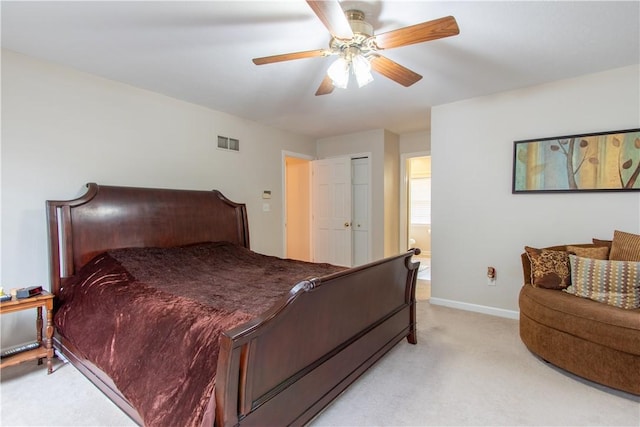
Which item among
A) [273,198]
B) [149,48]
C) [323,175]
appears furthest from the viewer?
[323,175]

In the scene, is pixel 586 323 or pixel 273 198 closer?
pixel 586 323

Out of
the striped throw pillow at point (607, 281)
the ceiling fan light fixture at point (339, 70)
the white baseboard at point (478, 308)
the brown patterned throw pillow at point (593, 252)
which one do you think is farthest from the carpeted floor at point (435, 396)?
the ceiling fan light fixture at point (339, 70)

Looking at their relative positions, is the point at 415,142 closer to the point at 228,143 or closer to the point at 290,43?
the point at 228,143

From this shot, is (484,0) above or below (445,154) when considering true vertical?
above

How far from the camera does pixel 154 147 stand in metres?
3.30

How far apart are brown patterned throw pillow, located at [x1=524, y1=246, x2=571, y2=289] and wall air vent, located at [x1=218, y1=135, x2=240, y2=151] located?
140 inches

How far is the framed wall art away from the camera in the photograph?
2744 mm

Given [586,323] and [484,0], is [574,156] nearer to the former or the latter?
[586,323]

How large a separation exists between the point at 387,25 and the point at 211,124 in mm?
2543

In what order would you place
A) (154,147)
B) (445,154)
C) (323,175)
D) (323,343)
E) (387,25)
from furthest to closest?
(323,175)
(445,154)
(154,147)
(387,25)
(323,343)

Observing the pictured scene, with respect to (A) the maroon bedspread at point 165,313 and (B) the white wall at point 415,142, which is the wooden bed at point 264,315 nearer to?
(A) the maroon bedspread at point 165,313

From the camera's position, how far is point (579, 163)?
9.69 feet

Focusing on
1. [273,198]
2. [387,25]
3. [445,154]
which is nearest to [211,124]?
[273,198]

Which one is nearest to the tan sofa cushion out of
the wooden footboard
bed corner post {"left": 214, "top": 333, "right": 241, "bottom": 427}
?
the wooden footboard
